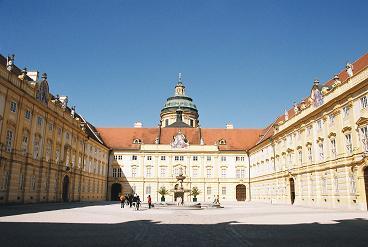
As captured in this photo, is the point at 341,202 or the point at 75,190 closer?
the point at 341,202

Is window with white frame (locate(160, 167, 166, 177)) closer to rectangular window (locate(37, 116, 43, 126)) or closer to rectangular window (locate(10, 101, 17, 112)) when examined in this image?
rectangular window (locate(37, 116, 43, 126))

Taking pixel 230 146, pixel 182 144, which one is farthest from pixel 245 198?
pixel 182 144

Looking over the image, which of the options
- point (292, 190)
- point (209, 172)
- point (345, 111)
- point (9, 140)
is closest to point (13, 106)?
point (9, 140)

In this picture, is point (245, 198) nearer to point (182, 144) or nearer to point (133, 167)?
point (182, 144)

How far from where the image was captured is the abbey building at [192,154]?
3075cm

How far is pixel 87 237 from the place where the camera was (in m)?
12.6

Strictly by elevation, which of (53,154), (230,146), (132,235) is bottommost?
(132,235)

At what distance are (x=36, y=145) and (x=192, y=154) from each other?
3682cm

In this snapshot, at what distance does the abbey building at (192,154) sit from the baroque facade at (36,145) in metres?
0.10

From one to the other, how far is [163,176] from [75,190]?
890 inches

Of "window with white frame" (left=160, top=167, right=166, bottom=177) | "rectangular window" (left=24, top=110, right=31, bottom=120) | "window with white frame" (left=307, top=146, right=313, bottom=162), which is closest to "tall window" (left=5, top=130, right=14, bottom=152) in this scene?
"rectangular window" (left=24, top=110, right=31, bottom=120)

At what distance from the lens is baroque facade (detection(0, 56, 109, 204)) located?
1184 inches

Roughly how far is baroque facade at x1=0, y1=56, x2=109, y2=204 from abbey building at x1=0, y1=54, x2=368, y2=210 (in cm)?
10

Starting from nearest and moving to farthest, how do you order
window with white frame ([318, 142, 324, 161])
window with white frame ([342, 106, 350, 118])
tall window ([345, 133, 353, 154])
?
tall window ([345, 133, 353, 154]) → window with white frame ([342, 106, 350, 118]) → window with white frame ([318, 142, 324, 161])
